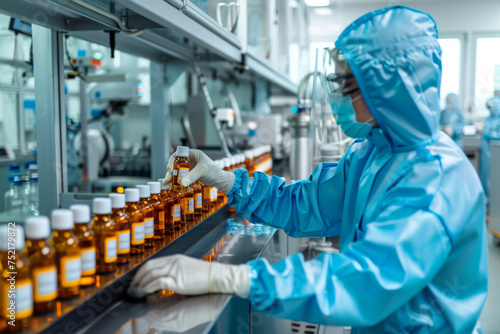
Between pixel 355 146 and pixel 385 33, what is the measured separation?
51cm

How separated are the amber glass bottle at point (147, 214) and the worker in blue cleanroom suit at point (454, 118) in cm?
819

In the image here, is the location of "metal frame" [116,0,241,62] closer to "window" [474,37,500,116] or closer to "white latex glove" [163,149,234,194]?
"white latex glove" [163,149,234,194]

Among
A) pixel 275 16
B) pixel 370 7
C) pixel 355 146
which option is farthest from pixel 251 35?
pixel 370 7

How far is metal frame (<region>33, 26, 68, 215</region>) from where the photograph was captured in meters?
1.97

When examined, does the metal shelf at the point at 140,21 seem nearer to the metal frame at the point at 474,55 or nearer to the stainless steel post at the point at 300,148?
the stainless steel post at the point at 300,148

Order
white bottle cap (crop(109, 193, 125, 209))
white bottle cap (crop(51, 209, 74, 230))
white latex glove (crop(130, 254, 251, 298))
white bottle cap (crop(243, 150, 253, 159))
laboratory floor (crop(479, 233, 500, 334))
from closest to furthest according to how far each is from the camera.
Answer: white bottle cap (crop(51, 209, 74, 230)), white latex glove (crop(130, 254, 251, 298)), white bottle cap (crop(109, 193, 125, 209)), white bottle cap (crop(243, 150, 253, 159)), laboratory floor (crop(479, 233, 500, 334))

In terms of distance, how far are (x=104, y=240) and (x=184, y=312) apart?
0.90 feet

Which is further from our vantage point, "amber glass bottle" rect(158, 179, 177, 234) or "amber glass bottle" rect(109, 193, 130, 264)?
"amber glass bottle" rect(158, 179, 177, 234)

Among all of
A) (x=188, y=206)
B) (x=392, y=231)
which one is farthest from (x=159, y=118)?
(x=392, y=231)

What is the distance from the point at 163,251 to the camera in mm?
1367

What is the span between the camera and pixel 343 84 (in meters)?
1.26

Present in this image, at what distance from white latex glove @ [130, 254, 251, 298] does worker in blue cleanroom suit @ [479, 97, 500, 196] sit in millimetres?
7574

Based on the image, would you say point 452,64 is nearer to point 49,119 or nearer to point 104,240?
point 49,119

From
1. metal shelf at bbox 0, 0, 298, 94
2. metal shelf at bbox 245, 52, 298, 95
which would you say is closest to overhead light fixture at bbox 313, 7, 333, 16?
metal shelf at bbox 245, 52, 298, 95
